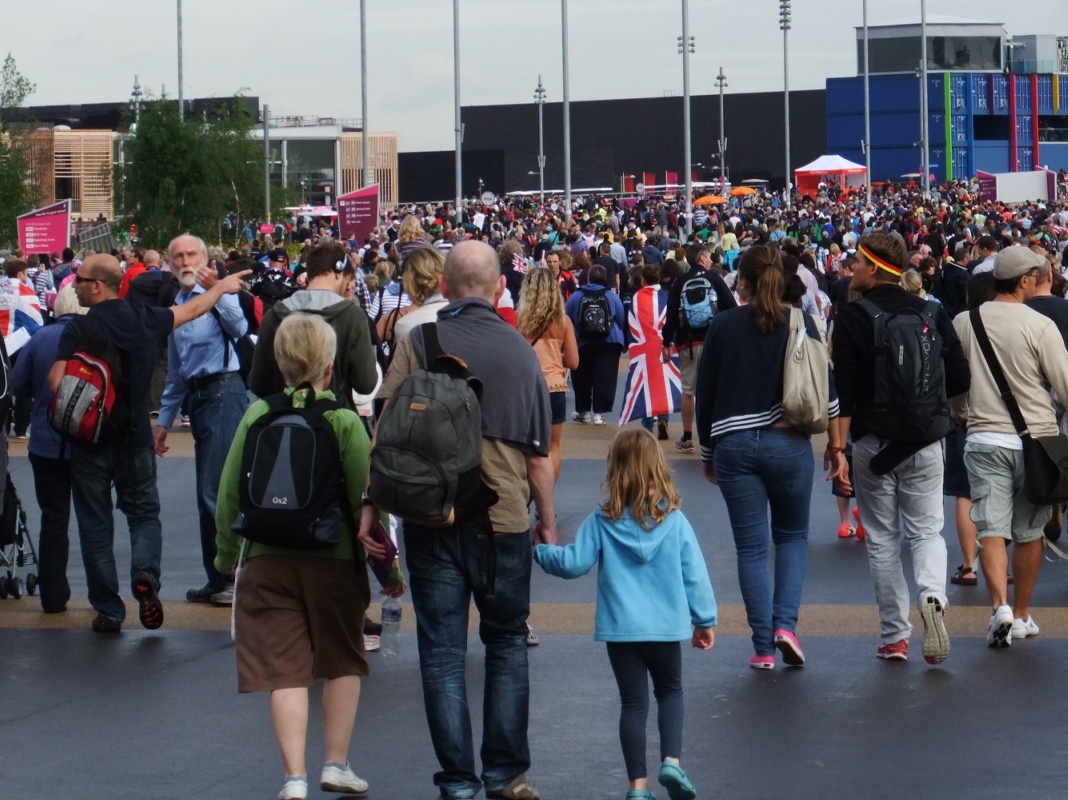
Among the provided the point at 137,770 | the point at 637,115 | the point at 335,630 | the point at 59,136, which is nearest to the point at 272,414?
the point at 335,630

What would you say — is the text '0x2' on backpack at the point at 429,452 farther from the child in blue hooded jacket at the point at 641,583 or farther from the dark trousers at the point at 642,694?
the dark trousers at the point at 642,694

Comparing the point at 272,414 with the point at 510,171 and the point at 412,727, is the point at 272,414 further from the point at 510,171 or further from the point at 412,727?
the point at 510,171

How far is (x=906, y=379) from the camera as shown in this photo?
708 cm

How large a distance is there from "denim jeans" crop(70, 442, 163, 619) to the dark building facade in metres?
121

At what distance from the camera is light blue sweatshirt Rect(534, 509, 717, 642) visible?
5281 mm

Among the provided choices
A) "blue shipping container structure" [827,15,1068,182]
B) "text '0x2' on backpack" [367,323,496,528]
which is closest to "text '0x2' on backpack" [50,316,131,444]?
"text '0x2' on backpack" [367,323,496,528]

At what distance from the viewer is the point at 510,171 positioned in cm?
13062

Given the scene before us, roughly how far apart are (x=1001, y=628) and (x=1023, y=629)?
0.33 m

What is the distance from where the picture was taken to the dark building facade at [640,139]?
128750 mm

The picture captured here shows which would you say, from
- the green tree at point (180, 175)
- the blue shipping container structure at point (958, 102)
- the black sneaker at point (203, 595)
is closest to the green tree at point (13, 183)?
the green tree at point (180, 175)

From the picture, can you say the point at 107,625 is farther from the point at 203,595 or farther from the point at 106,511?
the point at 203,595

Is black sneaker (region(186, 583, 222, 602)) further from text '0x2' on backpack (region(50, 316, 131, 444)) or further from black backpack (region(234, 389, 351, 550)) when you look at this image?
black backpack (region(234, 389, 351, 550))

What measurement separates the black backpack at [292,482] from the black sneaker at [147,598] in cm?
259

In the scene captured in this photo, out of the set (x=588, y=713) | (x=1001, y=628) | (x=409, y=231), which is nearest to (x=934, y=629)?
(x=1001, y=628)
